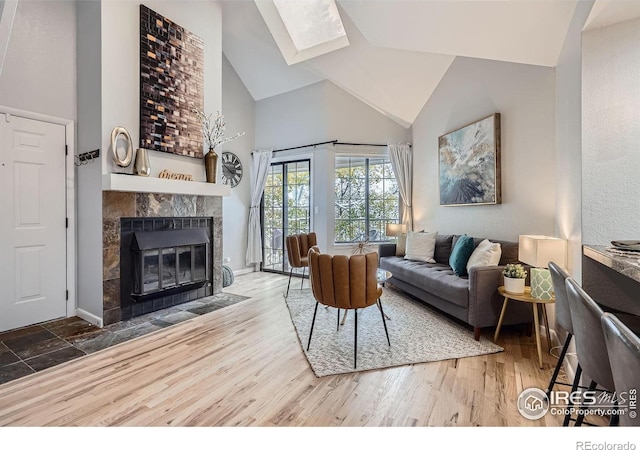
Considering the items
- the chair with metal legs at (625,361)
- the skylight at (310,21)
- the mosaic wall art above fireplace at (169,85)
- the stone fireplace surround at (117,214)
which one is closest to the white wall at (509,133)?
the skylight at (310,21)

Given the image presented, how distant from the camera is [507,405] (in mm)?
1892

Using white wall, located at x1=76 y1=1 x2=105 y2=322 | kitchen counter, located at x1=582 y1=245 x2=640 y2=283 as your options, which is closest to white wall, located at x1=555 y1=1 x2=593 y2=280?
kitchen counter, located at x1=582 y1=245 x2=640 y2=283

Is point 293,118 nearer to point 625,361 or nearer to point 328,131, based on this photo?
point 328,131

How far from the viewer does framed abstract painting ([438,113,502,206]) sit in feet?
11.8

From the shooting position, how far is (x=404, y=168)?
5.38m

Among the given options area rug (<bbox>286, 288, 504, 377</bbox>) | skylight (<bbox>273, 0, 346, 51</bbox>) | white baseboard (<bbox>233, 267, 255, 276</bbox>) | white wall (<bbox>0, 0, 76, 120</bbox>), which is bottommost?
area rug (<bbox>286, 288, 504, 377</bbox>)

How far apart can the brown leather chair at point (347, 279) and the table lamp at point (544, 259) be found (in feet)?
4.20

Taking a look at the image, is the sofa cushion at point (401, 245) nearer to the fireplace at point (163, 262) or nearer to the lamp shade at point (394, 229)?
the lamp shade at point (394, 229)

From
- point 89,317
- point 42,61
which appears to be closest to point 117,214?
point 89,317

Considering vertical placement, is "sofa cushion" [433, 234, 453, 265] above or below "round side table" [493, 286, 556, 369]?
above

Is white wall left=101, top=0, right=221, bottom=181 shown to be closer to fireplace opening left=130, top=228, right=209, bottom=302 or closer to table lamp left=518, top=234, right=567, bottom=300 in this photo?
fireplace opening left=130, top=228, right=209, bottom=302

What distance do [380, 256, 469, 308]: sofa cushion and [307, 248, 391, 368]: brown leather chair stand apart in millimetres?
957

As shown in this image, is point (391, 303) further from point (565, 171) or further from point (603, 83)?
point (603, 83)

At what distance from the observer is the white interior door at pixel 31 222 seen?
9.93ft
